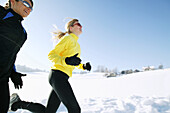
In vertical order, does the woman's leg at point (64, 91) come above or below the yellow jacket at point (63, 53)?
below

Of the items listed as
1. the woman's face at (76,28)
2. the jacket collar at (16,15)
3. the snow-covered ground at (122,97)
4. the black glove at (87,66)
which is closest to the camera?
the jacket collar at (16,15)

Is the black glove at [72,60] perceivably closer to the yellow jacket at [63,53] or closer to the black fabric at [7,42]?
the yellow jacket at [63,53]

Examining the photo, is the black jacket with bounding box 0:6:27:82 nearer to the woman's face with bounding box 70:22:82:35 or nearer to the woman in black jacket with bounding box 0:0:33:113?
the woman in black jacket with bounding box 0:0:33:113

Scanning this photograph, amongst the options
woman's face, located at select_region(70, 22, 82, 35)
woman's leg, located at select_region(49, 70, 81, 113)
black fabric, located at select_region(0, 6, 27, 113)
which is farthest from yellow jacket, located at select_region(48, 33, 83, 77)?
black fabric, located at select_region(0, 6, 27, 113)

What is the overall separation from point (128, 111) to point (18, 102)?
9.47 ft

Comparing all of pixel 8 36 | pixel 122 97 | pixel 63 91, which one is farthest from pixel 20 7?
pixel 122 97

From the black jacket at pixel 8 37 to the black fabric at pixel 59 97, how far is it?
2.18 ft

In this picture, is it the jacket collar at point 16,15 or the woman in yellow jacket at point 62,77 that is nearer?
the jacket collar at point 16,15

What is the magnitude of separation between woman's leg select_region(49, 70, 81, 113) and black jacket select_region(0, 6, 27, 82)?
0.66 m

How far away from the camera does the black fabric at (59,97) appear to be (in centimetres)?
182

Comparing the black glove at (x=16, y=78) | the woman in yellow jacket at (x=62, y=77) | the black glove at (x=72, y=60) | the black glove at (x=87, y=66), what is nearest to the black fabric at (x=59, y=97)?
the woman in yellow jacket at (x=62, y=77)

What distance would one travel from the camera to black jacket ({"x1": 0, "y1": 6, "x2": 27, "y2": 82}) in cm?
129

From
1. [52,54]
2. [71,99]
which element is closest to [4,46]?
[52,54]

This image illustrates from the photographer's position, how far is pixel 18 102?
2107mm
